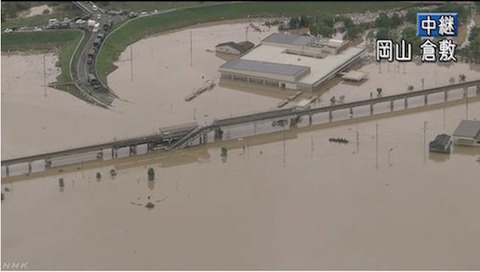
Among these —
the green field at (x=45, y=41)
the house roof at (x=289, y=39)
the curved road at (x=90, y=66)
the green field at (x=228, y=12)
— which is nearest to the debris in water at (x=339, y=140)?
the curved road at (x=90, y=66)

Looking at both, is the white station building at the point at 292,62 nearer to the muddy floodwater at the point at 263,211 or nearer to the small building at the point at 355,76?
the small building at the point at 355,76

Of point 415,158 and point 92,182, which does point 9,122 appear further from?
point 415,158

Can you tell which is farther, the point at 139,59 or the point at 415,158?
the point at 139,59

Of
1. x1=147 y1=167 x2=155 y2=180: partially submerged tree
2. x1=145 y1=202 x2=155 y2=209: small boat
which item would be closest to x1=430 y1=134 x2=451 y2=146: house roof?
x1=147 y1=167 x2=155 y2=180: partially submerged tree

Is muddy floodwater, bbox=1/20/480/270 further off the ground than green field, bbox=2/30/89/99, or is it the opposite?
green field, bbox=2/30/89/99

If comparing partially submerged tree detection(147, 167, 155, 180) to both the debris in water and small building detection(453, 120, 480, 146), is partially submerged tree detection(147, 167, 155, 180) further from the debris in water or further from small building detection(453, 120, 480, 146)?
small building detection(453, 120, 480, 146)

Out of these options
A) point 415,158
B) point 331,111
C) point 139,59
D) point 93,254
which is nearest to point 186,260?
point 93,254
